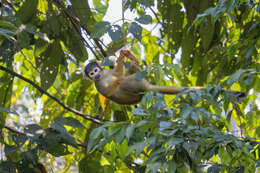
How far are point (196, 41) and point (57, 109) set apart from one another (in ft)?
5.71

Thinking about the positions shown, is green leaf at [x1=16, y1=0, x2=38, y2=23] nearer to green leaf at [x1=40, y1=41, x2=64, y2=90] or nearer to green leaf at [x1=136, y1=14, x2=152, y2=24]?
green leaf at [x1=40, y1=41, x2=64, y2=90]

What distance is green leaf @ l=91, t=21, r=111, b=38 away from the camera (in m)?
2.22

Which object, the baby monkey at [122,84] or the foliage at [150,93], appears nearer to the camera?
the foliage at [150,93]

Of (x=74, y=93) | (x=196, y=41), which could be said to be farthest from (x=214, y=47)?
(x=74, y=93)

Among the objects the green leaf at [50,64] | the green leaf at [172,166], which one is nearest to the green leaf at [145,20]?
the green leaf at [172,166]

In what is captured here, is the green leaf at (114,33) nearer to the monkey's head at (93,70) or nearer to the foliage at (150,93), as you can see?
the foliage at (150,93)

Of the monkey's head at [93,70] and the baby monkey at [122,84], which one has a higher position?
the monkey's head at [93,70]

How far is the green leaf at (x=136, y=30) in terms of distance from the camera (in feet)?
7.06

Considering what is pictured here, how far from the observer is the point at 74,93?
12.7 ft

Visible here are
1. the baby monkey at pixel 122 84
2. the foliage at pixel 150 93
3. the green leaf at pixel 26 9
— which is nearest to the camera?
the foliage at pixel 150 93

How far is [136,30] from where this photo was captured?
2170mm

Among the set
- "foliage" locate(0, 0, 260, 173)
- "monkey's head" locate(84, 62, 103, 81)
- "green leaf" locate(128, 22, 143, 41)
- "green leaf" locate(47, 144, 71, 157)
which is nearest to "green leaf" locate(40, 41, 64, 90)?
"foliage" locate(0, 0, 260, 173)

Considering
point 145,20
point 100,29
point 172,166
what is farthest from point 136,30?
point 172,166

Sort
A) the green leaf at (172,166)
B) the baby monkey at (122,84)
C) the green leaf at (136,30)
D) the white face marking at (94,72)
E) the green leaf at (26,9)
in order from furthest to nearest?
the white face marking at (94,72) < the green leaf at (26,9) < the baby monkey at (122,84) < the green leaf at (136,30) < the green leaf at (172,166)
